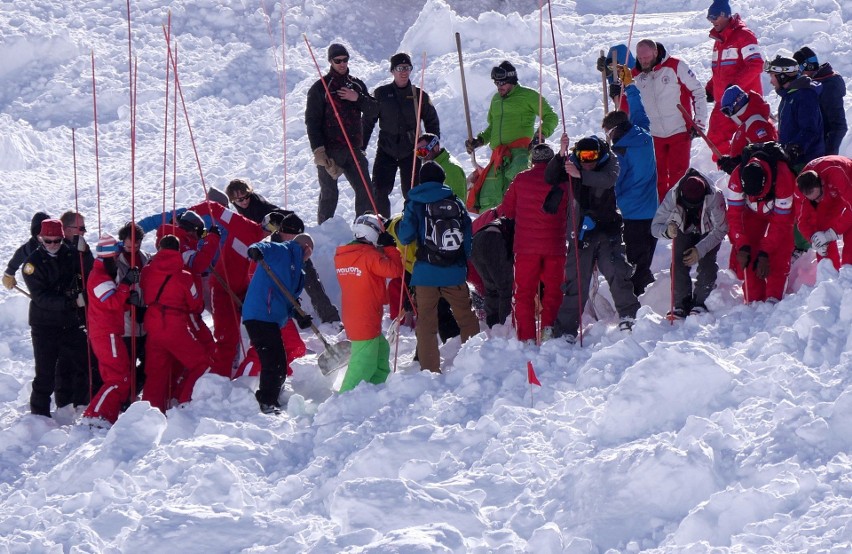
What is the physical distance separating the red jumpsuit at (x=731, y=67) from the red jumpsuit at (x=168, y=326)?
16.6 ft

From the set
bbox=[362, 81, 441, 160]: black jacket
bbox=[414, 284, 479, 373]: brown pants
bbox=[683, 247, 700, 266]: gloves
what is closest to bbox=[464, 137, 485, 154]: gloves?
bbox=[362, 81, 441, 160]: black jacket

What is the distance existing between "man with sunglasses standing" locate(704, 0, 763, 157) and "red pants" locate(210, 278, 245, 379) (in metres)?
4.83

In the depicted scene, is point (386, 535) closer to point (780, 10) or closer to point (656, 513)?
point (656, 513)

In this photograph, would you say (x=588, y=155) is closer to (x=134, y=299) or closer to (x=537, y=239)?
(x=537, y=239)

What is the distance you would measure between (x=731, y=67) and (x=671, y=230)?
2982 mm

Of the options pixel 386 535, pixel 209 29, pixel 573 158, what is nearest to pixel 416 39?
pixel 209 29

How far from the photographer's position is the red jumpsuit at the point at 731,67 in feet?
33.0

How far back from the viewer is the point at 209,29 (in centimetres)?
1925

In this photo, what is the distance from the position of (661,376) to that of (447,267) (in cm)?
198

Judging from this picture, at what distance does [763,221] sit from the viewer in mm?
7988

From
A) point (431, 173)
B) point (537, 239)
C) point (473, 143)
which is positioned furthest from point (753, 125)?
point (431, 173)

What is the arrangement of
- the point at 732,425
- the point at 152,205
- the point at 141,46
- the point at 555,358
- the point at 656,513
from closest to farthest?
the point at 656,513 → the point at 732,425 → the point at 555,358 → the point at 152,205 → the point at 141,46

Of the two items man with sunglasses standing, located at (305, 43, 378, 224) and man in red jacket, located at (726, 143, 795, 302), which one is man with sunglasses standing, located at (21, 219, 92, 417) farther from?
man in red jacket, located at (726, 143, 795, 302)

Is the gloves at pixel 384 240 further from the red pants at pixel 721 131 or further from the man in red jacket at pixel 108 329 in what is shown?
the red pants at pixel 721 131
